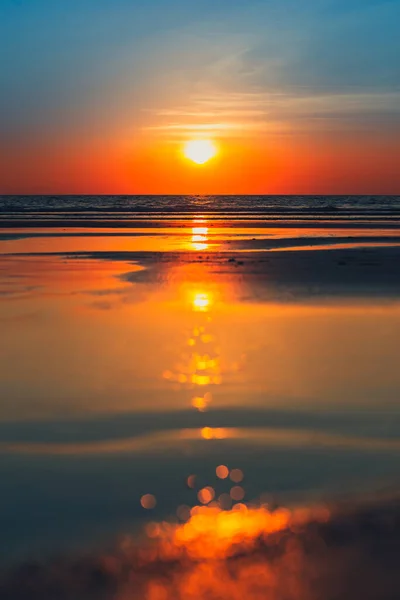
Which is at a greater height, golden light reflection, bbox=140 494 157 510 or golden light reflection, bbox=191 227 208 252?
golden light reflection, bbox=191 227 208 252

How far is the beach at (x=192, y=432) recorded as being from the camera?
471 centimetres

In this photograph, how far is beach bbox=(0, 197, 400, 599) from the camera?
471cm


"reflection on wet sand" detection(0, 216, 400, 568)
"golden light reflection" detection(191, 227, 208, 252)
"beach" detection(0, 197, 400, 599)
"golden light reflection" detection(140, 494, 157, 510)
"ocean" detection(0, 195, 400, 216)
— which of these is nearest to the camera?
"beach" detection(0, 197, 400, 599)

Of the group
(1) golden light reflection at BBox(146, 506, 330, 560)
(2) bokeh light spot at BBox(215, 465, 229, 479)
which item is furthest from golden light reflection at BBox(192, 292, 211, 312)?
(1) golden light reflection at BBox(146, 506, 330, 560)

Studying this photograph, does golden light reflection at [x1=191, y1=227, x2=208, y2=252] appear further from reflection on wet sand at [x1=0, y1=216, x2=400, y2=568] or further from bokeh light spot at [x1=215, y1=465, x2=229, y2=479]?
bokeh light spot at [x1=215, y1=465, x2=229, y2=479]

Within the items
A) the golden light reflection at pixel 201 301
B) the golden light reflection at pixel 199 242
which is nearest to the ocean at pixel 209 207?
the golden light reflection at pixel 199 242

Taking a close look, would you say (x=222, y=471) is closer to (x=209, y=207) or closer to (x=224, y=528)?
(x=224, y=528)

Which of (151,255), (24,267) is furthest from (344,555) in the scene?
(151,255)

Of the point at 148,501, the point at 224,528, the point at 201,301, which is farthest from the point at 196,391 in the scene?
the point at 201,301

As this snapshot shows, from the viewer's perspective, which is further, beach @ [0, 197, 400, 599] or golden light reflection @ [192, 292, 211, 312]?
golden light reflection @ [192, 292, 211, 312]

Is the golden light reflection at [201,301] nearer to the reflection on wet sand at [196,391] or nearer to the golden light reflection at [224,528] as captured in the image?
the reflection on wet sand at [196,391]

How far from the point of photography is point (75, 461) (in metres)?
6.28

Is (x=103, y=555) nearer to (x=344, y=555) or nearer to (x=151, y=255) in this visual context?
(x=344, y=555)

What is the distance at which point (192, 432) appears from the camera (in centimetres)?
705
